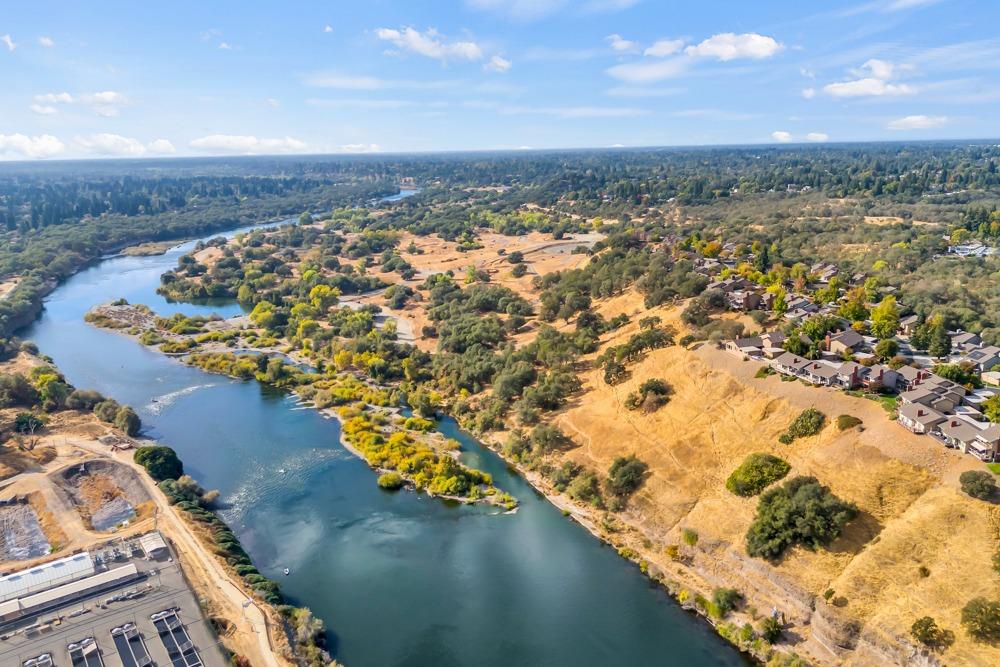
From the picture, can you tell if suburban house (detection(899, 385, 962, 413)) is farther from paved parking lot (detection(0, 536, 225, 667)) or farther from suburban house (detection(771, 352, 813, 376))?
paved parking lot (detection(0, 536, 225, 667))

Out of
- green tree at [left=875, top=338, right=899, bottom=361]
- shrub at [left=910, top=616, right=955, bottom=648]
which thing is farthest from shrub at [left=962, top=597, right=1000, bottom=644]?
green tree at [left=875, top=338, right=899, bottom=361]

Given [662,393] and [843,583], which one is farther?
[662,393]

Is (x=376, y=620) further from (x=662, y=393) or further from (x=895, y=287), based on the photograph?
(x=895, y=287)

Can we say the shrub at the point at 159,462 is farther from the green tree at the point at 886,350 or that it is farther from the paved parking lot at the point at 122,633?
the green tree at the point at 886,350

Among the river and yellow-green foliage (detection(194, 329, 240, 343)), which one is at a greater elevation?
yellow-green foliage (detection(194, 329, 240, 343))

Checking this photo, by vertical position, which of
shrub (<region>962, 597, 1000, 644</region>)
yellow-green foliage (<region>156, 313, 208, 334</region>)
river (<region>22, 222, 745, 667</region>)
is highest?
shrub (<region>962, 597, 1000, 644</region>)

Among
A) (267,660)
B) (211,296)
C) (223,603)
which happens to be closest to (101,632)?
(223,603)

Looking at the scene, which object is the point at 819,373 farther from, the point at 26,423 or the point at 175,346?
the point at 175,346
